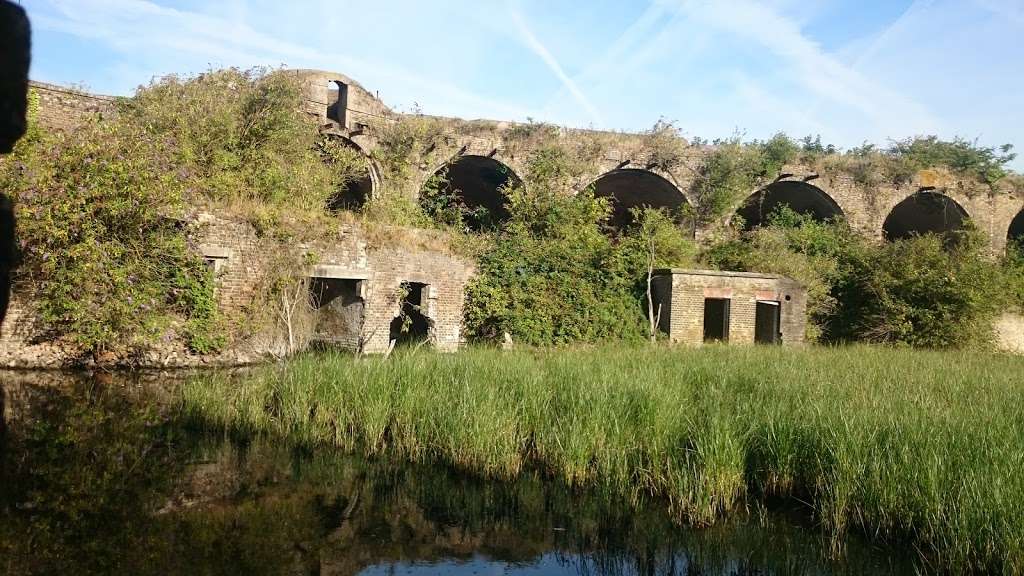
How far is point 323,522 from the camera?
16.2ft

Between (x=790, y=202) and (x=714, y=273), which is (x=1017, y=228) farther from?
(x=714, y=273)

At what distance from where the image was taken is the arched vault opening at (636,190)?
21.9 metres

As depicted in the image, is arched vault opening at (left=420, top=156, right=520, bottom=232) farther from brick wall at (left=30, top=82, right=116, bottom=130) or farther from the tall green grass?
the tall green grass

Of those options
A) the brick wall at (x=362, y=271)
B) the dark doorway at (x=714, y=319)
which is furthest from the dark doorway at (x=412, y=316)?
the dark doorway at (x=714, y=319)

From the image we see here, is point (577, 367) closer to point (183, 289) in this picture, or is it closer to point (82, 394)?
point (82, 394)

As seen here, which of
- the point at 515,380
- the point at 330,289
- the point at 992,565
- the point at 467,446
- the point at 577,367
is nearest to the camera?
the point at 992,565

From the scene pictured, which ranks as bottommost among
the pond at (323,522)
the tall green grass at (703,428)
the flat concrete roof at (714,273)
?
the pond at (323,522)

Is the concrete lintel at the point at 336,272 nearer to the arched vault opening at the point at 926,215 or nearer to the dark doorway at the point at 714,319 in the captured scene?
the dark doorway at the point at 714,319

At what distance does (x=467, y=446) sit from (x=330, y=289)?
358 inches

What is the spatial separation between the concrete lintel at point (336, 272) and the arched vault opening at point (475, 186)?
199 inches

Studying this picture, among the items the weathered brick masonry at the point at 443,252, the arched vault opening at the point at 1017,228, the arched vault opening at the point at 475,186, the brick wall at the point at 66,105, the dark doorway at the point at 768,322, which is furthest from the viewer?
the arched vault opening at the point at 1017,228

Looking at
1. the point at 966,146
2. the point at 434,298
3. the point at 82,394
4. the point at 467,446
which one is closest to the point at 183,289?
the point at 82,394

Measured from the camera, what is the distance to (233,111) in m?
15.2

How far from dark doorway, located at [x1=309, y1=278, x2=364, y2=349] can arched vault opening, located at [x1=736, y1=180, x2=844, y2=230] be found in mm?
13667
